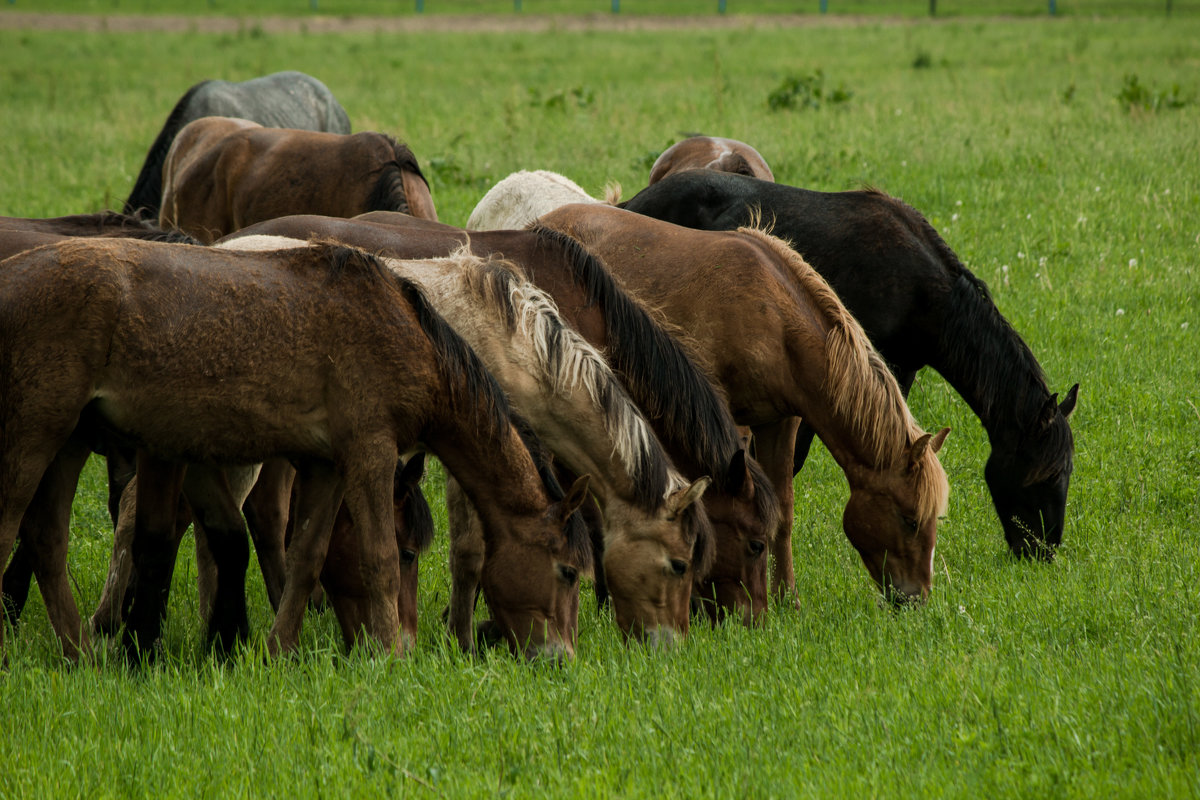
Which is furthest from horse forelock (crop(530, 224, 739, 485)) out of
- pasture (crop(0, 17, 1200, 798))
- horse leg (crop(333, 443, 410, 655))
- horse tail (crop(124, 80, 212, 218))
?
horse tail (crop(124, 80, 212, 218))

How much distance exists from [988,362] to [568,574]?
287 cm

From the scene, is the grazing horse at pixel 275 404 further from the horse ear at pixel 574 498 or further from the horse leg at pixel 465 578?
the horse leg at pixel 465 578

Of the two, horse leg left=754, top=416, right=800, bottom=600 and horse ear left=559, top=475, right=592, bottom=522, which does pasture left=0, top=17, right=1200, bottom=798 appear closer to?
horse leg left=754, top=416, right=800, bottom=600

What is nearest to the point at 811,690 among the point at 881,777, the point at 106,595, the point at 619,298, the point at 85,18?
the point at 881,777

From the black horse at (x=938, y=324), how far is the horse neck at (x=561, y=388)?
2142 millimetres

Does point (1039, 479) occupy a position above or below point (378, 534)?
below

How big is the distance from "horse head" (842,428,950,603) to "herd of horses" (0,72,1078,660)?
1 centimetres

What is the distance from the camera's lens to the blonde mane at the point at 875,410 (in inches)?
209

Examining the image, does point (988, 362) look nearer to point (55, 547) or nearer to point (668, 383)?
point (668, 383)

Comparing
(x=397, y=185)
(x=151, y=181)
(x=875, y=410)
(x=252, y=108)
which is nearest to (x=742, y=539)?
(x=875, y=410)

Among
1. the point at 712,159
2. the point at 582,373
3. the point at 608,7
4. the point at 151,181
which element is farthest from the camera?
the point at 608,7

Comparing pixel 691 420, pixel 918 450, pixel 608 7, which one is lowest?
pixel 918 450

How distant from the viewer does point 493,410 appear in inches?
177

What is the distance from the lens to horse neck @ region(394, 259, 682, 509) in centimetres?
477
